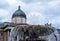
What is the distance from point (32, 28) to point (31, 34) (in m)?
0.58

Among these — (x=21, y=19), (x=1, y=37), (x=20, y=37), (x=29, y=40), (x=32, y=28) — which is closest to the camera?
(x=32, y=28)

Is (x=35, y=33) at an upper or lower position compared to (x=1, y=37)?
upper

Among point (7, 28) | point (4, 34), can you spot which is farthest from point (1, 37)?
point (7, 28)

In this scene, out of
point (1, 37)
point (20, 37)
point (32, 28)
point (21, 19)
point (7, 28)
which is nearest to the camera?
point (32, 28)

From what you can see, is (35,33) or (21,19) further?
(21,19)

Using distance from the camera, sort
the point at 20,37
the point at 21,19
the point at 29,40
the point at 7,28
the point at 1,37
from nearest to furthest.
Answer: the point at 20,37 → the point at 29,40 → the point at 7,28 → the point at 1,37 → the point at 21,19

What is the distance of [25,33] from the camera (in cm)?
1848

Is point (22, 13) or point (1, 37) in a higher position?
point (22, 13)

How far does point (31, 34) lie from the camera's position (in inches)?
712

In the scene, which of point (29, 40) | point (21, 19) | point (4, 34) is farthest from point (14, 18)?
point (29, 40)

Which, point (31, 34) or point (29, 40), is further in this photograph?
point (29, 40)

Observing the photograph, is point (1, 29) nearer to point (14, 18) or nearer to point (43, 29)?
point (14, 18)

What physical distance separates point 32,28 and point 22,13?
4661cm

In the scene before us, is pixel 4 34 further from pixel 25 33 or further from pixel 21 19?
pixel 25 33
